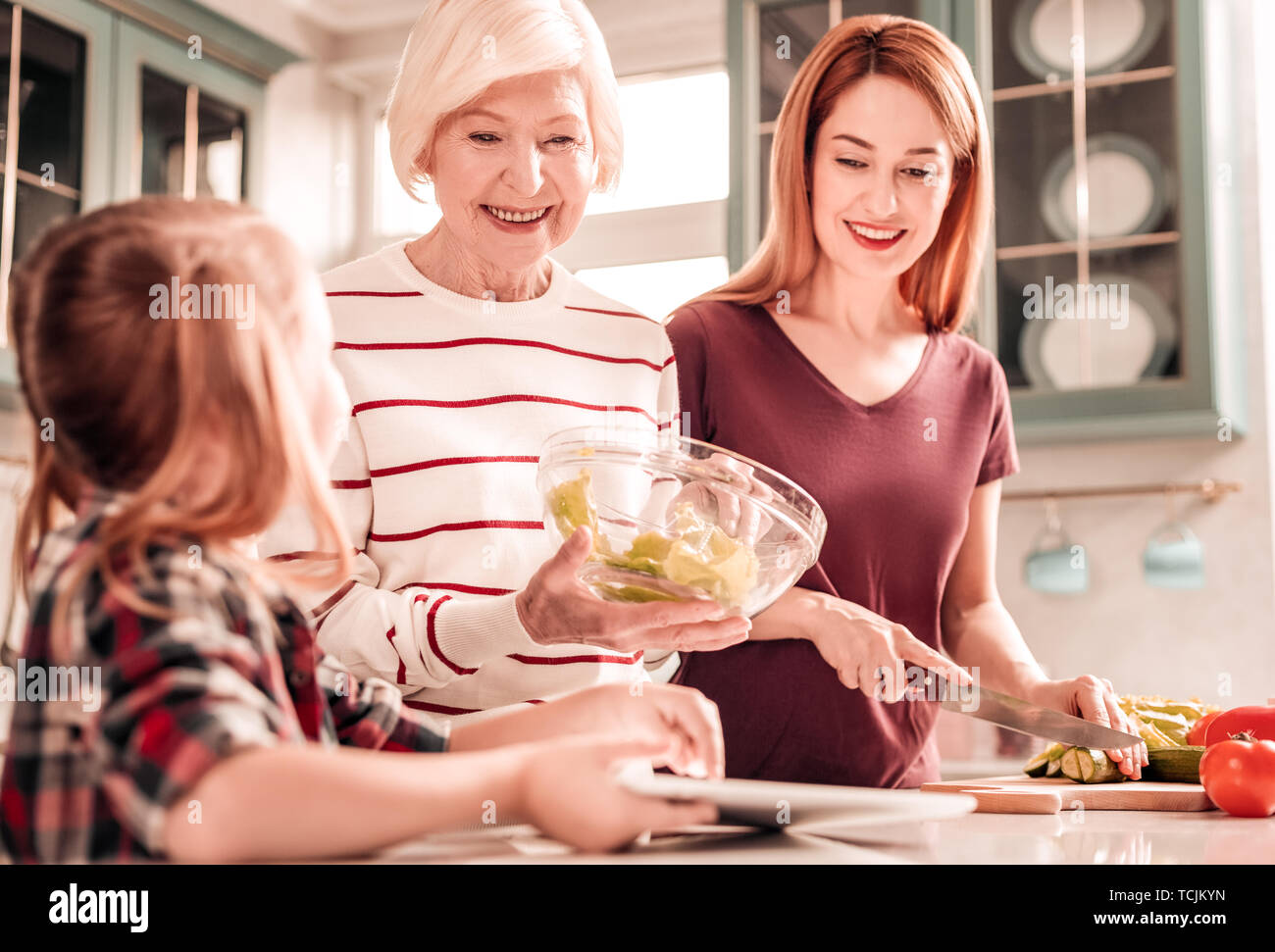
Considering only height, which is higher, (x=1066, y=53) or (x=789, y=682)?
(x=1066, y=53)

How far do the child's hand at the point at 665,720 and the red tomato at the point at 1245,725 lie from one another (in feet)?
2.29

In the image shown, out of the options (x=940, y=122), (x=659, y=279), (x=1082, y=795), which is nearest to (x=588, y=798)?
(x=1082, y=795)

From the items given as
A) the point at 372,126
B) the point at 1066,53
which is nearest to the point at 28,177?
the point at 372,126

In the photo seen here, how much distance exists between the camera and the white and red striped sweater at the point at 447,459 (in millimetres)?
1003

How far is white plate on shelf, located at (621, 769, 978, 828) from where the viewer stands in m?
0.58

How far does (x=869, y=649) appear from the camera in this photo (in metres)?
1.05

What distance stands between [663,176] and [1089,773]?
2.73 meters

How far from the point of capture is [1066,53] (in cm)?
278

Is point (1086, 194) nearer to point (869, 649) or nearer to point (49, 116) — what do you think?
point (869, 649)

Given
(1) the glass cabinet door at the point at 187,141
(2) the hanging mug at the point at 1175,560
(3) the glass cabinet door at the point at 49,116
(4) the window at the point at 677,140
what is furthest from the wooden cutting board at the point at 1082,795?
(4) the window at the point at 677,140

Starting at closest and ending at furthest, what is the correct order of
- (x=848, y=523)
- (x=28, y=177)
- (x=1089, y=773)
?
(x=1089, y=773) < (x=848, y=523) < (x=28, y=177)

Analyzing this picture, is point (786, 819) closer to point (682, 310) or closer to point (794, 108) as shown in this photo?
point (682, 310)

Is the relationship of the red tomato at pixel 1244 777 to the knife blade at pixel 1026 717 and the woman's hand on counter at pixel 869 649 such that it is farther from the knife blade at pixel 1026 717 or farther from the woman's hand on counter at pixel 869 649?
the woman's hand on counter at pixel 869 649

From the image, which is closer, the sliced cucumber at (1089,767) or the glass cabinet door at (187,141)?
the sliced cucumber at (1089,767)
